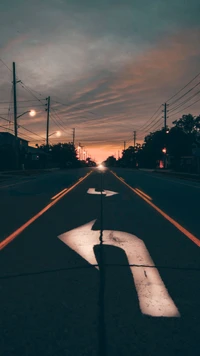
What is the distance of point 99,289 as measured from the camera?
4.98 meters

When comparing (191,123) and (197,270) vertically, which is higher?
(191,123)

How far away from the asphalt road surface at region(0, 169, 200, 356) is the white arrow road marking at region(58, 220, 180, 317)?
0.01 metres

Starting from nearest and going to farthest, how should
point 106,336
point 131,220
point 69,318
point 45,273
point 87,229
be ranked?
point 106,336, point 69,318, point 45,273, point 87,229, point 131,220

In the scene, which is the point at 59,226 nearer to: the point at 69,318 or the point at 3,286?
the point at 3,286

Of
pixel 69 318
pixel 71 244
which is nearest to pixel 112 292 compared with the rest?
pixel 69 318

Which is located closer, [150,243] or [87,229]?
[150,243]

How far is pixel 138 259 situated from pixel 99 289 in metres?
1.66

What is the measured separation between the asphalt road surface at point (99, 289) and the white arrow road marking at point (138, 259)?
0.04 ft

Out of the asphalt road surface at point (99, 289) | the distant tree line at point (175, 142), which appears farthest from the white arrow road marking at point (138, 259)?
the distant tree line at point (175, 142)

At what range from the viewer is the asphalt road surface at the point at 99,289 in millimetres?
3533

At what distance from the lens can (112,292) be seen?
4863 mm

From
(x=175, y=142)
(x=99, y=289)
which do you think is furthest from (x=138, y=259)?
(x=175, y=142)

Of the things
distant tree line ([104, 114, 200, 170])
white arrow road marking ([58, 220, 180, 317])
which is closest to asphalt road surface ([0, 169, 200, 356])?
white arrow road marking ([58, 220, 180, 317])

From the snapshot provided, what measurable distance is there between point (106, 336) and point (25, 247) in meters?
4.15
